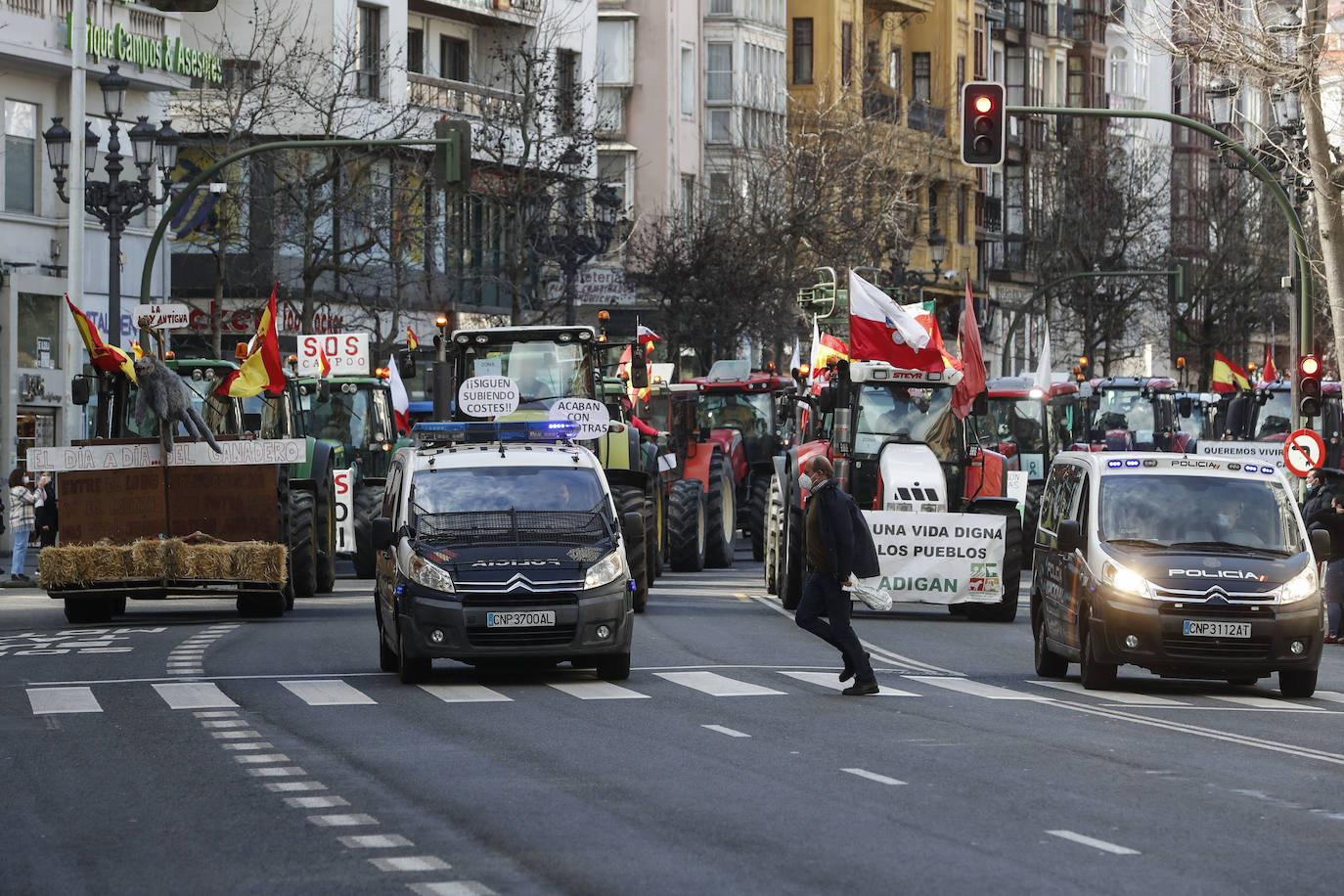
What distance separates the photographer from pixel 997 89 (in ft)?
93.8

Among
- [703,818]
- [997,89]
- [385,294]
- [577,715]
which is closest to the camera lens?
[703,818]

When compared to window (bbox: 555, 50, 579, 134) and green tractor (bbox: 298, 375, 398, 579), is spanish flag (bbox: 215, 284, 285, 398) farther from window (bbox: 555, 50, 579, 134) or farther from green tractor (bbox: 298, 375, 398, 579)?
window (bbox: 555, 50, 579, 134)

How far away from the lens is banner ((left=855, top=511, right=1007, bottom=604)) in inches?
1061

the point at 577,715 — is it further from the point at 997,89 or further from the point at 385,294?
the point at 385,294

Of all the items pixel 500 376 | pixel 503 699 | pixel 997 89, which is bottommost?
pixel 503 699

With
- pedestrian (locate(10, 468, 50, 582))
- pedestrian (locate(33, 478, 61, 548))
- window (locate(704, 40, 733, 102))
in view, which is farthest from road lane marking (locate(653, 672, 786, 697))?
window (locate(704, 40, 733, 102))

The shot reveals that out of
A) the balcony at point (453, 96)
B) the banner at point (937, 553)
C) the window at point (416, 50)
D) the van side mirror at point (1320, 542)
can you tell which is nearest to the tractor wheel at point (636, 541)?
the banner at point (937, 553)

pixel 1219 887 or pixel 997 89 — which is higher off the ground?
pixel 997 89

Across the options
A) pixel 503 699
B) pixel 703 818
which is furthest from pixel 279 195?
pixel 703 818

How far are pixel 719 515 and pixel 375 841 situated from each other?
25.9m

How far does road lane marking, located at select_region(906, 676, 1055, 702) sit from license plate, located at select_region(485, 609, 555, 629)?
3034mm

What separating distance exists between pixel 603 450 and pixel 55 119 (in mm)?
12361

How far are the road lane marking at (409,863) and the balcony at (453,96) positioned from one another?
153 ft

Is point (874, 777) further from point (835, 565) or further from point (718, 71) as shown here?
point (718, 71)
